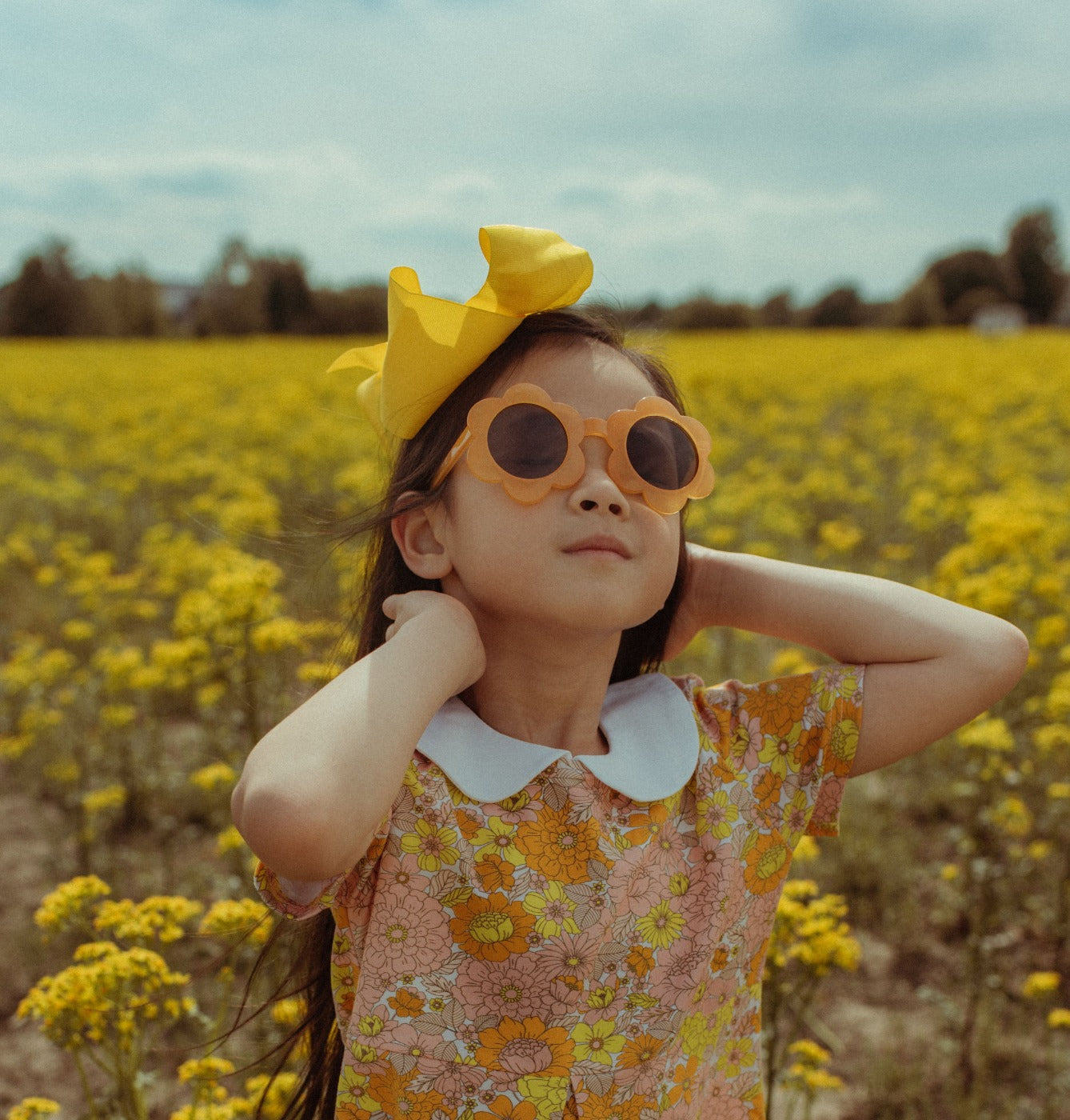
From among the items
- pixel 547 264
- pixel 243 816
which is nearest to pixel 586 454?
pixel 547 264

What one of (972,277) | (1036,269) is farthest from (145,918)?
(1036,269)

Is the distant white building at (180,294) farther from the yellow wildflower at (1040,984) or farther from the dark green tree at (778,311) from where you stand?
the yellow wildflower at (1040,984)

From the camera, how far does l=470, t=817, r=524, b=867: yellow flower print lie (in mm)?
1187

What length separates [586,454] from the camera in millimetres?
1241

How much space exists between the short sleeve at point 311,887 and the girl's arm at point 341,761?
91 mm

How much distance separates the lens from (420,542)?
4.45 ft

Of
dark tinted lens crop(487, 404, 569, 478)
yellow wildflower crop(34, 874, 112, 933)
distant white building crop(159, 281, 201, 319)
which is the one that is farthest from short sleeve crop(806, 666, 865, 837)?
distant white building crop(159, 281, 201, 319)

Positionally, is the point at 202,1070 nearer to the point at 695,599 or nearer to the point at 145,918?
the point at 145,918

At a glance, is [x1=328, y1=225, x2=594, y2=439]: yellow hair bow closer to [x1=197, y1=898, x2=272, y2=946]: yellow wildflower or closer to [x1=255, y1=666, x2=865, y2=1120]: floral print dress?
[x1=255, y1=666, x2=865, y2=1120]: floral print dress

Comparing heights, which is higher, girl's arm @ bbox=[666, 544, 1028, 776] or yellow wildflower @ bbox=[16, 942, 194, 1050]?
girl's arm @ bbox=[666, 544, 1028, 776]

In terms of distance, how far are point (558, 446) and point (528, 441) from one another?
3 centimetres

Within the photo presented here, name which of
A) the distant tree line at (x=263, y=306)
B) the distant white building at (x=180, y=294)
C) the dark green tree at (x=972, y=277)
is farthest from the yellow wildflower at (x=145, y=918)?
the distant white building at (x=180, y=294)

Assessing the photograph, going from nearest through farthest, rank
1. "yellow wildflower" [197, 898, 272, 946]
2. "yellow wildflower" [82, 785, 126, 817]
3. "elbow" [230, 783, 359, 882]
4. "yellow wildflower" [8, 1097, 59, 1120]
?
1. "elbow" [230, 783, 359, 882]
2. "yellow wildflower" [8, 1097, 59, 1120]
3. "yellow wildflower" [197, 898, 272, 946]
4. "yellow wildflower" [82, 785, 126, 817]

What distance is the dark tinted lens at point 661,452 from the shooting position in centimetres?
125
